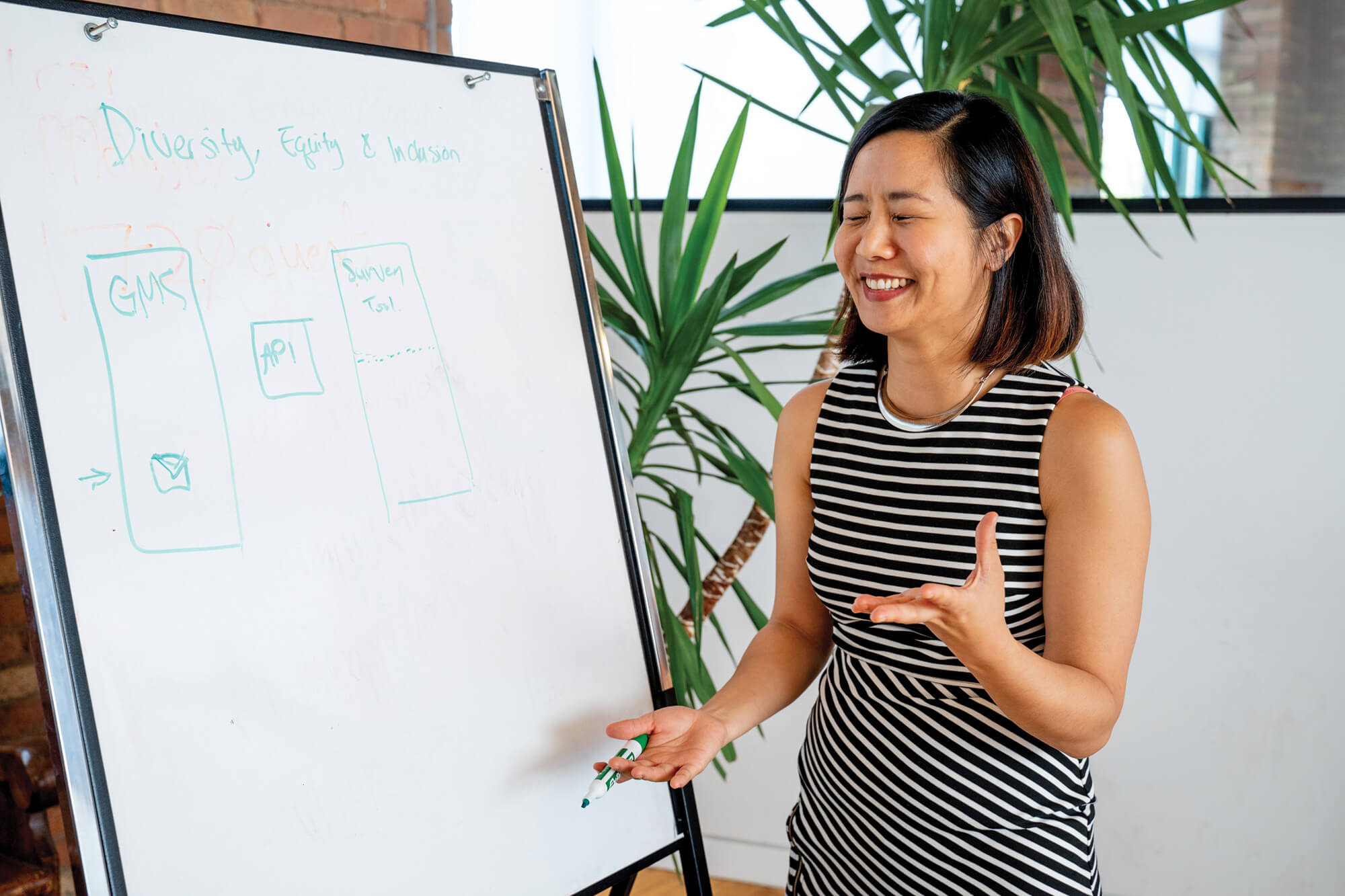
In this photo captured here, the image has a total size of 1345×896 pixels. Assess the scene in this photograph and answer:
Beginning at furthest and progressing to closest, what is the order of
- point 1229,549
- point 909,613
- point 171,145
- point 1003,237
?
point 1229,549 < point 1003,237 < point 171,145 < point 909,613

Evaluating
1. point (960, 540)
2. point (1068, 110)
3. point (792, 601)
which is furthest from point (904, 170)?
point (1068, 110)

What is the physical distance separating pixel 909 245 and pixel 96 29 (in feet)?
2.53

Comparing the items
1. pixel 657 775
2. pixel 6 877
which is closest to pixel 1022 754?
pixel 657 775

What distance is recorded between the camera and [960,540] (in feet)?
3.50

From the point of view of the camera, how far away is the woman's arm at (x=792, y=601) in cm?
122

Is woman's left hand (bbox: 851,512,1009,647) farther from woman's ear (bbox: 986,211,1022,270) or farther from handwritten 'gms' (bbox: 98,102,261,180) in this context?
handwritten 'gms' (bbox: 98,102,261,180)

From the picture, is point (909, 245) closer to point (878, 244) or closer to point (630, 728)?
point (878, 244)

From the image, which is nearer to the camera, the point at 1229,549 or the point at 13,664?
the point at 13,664

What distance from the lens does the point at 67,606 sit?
2.72 feet

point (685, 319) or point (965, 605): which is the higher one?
point (685, 319)

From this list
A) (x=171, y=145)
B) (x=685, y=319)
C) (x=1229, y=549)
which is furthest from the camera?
(x=1229, y=549)

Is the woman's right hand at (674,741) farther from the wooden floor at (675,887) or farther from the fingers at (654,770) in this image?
the wooden floor at (675,887)

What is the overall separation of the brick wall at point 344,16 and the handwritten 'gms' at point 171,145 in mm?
746

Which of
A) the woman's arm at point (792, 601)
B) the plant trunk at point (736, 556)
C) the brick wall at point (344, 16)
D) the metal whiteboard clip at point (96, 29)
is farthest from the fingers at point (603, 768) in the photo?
the brick wall at point (344, 16)
